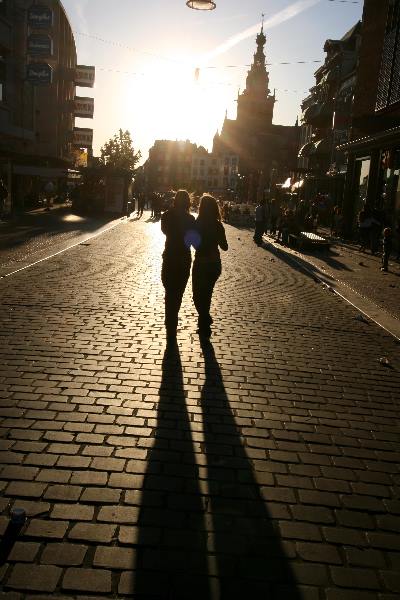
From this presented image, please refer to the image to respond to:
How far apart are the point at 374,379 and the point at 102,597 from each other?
13.3ft

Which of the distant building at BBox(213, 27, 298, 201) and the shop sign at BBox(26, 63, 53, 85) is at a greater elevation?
the distant building at BBox(213, 27, 298, 201)

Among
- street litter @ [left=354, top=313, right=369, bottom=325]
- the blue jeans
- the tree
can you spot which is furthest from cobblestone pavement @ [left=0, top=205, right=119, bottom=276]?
the tree

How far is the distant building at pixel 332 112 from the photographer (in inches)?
1500

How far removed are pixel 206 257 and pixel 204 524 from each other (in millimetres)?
4569

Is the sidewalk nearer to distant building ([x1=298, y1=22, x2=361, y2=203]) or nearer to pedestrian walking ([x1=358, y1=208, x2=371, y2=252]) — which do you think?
pedestrian walking ([x1=358, y1=208, x2=371, y2=252])

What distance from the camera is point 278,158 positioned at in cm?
11275

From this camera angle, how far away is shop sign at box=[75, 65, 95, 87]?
57.4 meters

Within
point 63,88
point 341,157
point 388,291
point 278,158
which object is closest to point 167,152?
point 278,158

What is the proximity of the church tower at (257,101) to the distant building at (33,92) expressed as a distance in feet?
206

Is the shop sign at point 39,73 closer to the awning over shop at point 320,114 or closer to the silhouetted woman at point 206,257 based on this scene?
the awning over shop at point 320,114

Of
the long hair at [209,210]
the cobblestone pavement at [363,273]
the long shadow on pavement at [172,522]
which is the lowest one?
the long shadow on pavement at [172,522]

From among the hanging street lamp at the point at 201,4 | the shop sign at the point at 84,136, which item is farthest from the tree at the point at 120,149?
the hanging street lamp at the point at 201,4

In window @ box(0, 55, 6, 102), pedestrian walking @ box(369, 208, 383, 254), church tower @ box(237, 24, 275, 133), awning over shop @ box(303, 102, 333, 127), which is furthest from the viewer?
church tower @ box(237, 24, 275, 133)

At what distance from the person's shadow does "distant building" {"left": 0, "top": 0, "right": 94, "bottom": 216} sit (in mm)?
21417
